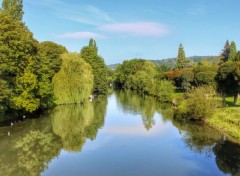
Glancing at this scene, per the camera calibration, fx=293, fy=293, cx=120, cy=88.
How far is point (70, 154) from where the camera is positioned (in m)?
26.4

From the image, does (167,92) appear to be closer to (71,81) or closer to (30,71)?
(71,81)

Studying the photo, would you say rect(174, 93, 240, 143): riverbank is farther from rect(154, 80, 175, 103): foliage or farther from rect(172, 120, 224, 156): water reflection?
rect(154, 80, 175, 103): foliage

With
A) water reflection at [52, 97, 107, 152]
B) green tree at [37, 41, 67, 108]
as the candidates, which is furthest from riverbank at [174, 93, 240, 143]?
green tree at [37, 41, 67, 108]

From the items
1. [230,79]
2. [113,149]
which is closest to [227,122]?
[230,79]

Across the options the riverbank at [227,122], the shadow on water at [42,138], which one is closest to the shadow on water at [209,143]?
the riverbank at [227,122]

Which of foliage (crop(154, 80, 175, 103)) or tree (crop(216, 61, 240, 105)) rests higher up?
tree (crop(216, 61, 240, 105))

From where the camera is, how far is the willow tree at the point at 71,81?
54.6 m

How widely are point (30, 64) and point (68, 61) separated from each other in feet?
56.7

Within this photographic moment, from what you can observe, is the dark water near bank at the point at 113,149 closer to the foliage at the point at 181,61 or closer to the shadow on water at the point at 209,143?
the shadow on water at the point at 209,143

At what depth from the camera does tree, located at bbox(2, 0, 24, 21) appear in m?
45.5

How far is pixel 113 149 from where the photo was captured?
28.0 meters

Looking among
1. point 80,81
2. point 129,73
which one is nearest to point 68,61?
point 80,81

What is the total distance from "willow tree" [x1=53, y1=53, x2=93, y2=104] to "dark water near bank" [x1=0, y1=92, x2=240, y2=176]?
39.4 feet

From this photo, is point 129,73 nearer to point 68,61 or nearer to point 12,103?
point 68,61
